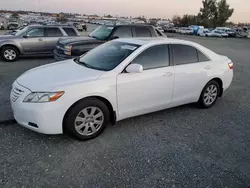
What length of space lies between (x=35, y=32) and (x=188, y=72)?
8.08 metres

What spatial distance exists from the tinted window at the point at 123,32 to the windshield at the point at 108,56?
4.34 metres

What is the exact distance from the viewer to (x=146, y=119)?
441 centimetres

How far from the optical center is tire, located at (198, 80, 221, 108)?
4.88 meters

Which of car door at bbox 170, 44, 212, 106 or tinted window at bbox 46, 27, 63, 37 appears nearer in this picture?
car door at bbox 170, 44, 212, 106

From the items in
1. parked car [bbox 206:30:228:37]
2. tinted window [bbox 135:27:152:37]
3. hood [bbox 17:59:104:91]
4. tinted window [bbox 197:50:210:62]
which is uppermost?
tinted window [bbox 135:27:152:37]

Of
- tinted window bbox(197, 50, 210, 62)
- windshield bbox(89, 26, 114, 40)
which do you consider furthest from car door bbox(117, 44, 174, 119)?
windshield bbox(89, 26, 114, 40)

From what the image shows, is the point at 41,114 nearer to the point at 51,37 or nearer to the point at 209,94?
the point at 209,94

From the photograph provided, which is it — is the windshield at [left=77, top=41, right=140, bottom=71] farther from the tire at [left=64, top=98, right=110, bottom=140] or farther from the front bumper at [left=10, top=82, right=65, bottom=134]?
the front bumper at [left=10, top=82, right=65, bottom=134]

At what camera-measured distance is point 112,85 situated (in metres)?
3.54

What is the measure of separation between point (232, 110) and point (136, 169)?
10.3ft

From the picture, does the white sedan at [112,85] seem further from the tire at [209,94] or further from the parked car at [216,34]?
the parked car at [216,34]

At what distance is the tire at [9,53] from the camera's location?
9.60 metres

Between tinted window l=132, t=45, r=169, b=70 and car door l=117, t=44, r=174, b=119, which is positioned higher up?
tinted window l=132, t=45, r=169, b=70

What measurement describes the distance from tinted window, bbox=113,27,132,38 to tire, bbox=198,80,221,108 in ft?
15.7
